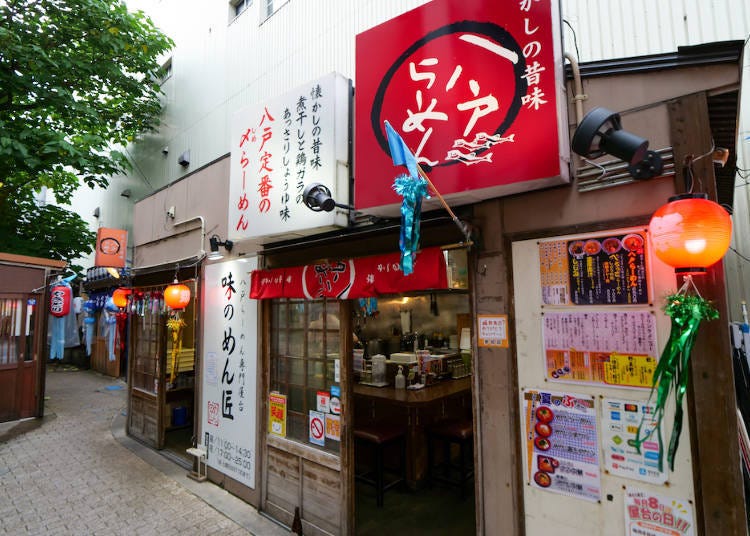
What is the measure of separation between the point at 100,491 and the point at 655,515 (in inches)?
360

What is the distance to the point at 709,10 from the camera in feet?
19.2

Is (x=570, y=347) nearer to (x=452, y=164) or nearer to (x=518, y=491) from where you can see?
(x=518, y=491)

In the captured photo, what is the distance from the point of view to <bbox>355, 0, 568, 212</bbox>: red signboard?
4.08 meters

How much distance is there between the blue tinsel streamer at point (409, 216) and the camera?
12.5ft

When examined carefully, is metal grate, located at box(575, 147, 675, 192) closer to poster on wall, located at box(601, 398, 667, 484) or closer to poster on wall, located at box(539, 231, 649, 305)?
poster on wall, located at box(539, 231, 649, 305)

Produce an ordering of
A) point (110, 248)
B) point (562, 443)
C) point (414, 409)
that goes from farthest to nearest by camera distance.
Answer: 1. point (110, 248)
2. point (414, 409)
3. point (562, 443)

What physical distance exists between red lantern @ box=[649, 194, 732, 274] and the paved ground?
21.6ft

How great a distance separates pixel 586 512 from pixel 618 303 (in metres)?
2.02

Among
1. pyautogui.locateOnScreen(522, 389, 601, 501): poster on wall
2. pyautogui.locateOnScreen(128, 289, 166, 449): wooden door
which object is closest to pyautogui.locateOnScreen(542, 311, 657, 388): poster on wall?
pyautogui.locateOnScreen(522, 389, 601, 501): poster on wall

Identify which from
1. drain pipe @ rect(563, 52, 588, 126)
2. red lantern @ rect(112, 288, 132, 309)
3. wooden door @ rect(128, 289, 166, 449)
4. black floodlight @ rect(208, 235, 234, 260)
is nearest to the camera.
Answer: drain pipe @ rect(563, 52, 588, 126)

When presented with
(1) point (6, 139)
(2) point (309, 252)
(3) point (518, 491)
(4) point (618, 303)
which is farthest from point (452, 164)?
(1) point (6, 139)

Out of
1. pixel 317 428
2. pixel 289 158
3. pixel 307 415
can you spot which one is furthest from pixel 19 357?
pixel 289 158

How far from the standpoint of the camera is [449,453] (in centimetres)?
820

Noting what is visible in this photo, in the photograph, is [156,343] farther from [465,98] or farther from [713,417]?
[713,417]
